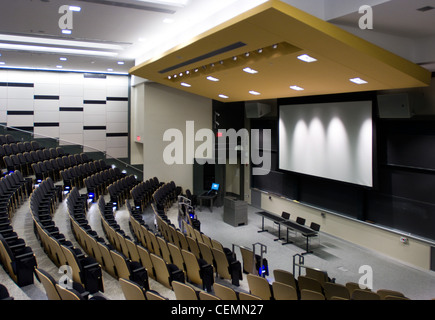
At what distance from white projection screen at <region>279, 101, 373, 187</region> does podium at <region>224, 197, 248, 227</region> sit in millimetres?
1858

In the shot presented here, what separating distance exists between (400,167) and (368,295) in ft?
14.7

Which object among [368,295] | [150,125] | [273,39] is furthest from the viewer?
[150,125]

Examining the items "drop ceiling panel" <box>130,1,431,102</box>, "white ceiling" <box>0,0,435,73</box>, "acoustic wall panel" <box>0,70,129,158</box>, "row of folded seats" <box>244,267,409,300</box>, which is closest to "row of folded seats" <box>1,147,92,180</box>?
"acoustic wall panel" <box>0,70,129,158</box>

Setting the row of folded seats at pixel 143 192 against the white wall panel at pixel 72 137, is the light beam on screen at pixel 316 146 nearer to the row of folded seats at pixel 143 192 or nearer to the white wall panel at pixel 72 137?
the row of folded seats at pixel 143 192

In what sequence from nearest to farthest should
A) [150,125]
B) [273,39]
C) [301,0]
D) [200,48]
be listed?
[301,0], [273,39], [200,48], [150,125]

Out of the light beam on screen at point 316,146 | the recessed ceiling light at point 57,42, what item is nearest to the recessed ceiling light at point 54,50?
the recessed ceiling light at point 57,42

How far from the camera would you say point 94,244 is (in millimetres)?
5535

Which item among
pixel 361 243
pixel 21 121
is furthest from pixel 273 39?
pixel 21 121

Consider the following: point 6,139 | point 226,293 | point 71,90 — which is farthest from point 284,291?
point 71,90

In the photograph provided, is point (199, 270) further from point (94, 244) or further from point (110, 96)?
point (110, 96)

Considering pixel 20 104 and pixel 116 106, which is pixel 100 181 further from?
pixel 20 104

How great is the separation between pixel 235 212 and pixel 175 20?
558cm

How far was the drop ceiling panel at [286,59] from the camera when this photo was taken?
187 inches

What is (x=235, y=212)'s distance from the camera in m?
10.5
